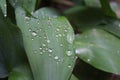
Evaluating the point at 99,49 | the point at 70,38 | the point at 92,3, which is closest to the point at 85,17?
the point at 92,3

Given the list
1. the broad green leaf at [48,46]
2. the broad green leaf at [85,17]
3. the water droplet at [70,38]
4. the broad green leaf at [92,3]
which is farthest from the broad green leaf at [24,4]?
the broad green leaf at [92,3]

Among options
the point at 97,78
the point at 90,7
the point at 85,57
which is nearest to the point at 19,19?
the point at 85,57

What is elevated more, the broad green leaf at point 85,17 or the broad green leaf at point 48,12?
the broad green leaf at point 48,12

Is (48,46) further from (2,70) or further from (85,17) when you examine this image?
(85,17)

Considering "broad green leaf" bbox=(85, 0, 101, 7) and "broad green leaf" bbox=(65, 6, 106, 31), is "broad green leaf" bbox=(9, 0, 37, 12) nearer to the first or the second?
"broad green leaf" bbox=(65, 6, 106, 31)

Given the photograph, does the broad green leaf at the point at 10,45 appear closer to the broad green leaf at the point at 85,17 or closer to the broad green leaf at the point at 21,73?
the broad green leaf at the point at 21,73
